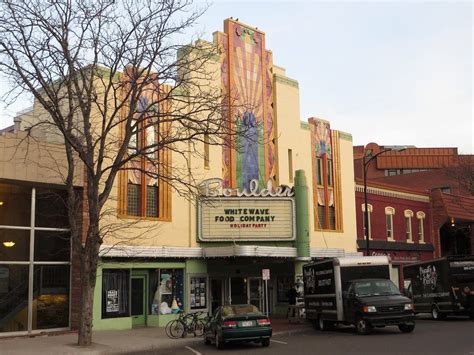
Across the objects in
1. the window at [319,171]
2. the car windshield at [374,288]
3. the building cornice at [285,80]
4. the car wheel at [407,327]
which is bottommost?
the car wheel at [407,327]

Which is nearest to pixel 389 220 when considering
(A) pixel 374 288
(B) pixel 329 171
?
(B) pixel 329 171

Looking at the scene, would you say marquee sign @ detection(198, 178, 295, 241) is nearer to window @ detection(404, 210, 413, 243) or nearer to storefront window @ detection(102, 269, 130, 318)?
storefront window @ detection(102, 269, 130, 318)

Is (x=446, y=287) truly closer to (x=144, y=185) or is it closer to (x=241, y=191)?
(x=241, y=191)

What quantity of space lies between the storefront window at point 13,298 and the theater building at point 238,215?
0.20 meters

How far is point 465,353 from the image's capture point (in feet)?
46.5

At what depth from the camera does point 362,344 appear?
16906mm

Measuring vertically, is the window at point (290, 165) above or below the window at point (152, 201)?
above

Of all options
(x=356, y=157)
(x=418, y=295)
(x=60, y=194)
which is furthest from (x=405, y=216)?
(x=356, y=157)

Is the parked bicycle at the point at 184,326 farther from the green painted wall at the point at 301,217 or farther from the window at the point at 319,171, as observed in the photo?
the window at the point at 319,171

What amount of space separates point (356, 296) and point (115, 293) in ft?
32.0

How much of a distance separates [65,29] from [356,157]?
6915 cm

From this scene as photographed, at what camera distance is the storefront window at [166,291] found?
25.2 m

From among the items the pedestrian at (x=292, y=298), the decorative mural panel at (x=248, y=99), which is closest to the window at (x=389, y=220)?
the decorative mural panel at (x=248, y=99)

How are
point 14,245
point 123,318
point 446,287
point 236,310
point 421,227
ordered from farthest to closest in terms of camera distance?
point 421,227
point 446,287
point 123,318
point 14,245
point 236,310
